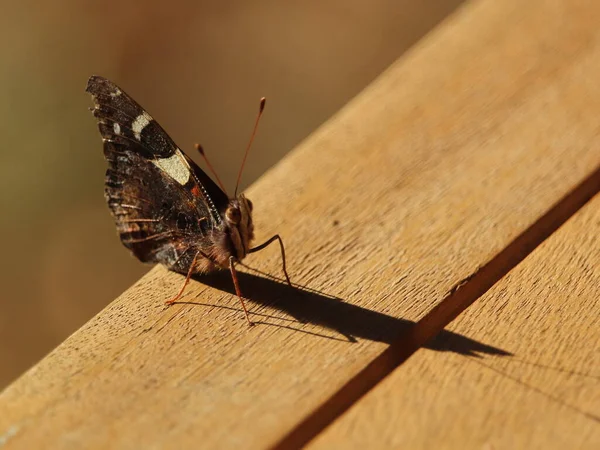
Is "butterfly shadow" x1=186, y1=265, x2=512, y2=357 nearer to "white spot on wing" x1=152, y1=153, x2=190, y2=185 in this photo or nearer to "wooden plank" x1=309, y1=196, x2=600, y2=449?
"wooden plank" x1=309, y1=196, x2=600, y2=449

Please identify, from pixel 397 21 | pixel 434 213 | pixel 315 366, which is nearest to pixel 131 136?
pixel 434 213

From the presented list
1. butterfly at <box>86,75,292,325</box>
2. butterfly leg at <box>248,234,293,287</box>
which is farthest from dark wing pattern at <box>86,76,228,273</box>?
butterfly leg at <box>248,234,293,287</box>

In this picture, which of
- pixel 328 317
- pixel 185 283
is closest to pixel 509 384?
pixel 328 317

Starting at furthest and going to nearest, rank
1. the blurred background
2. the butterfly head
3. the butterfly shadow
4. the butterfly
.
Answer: the blurred background → the butterfly → the butterfly head → the butterfly shadow

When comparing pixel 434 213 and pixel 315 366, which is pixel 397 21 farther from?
pixel 315 366

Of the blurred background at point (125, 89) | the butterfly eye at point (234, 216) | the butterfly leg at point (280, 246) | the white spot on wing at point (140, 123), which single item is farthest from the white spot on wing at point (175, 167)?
the blurred background at point (125, 89)

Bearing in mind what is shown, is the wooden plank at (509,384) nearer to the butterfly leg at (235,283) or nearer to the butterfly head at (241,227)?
the butterfly leg at (235,283)
